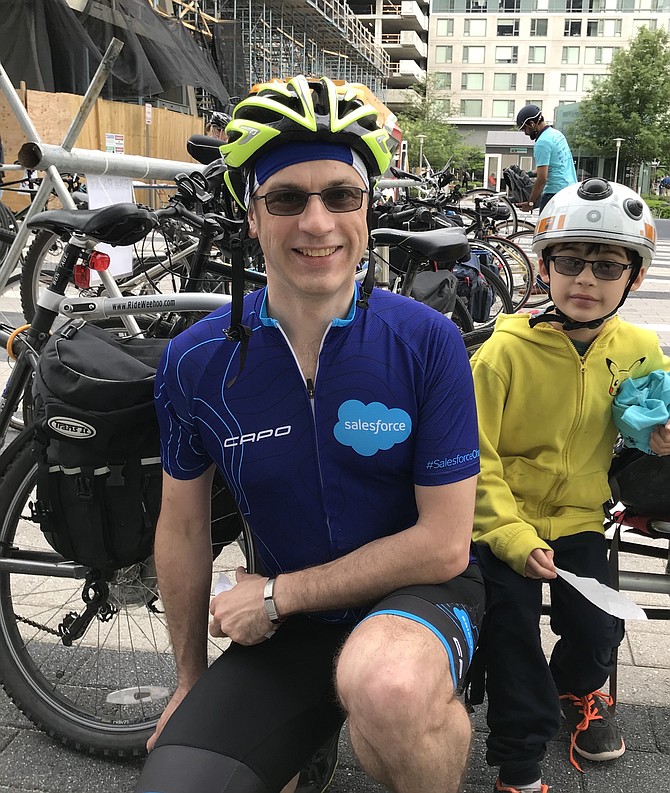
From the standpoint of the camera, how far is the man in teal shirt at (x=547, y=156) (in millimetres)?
9117

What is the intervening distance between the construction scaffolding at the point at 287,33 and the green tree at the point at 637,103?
18024mm

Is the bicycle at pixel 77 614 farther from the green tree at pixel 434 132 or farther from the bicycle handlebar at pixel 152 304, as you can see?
the green tree at pixel 434 132

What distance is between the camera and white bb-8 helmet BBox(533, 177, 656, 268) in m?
2.29

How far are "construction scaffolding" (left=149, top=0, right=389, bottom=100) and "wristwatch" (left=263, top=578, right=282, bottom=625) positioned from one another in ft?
82.9

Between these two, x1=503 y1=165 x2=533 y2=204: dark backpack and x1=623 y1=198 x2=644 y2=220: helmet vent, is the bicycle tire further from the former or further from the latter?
x1=623 y1=198 x2=644 y2=220: helmet vent

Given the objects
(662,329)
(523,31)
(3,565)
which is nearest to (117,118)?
(662,329)

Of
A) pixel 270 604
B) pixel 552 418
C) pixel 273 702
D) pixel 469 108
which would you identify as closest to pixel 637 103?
pixel 469 108

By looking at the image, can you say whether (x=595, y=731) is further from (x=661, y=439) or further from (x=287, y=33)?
(x=287, y=33)

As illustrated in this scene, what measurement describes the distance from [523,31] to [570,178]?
9199cm

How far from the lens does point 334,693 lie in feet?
6.07

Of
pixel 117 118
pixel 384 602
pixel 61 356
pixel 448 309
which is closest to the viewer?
pixel 384 602

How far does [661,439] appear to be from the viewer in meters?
2.19

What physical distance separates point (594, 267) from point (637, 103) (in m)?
58.9

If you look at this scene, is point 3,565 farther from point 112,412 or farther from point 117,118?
point 117,118
